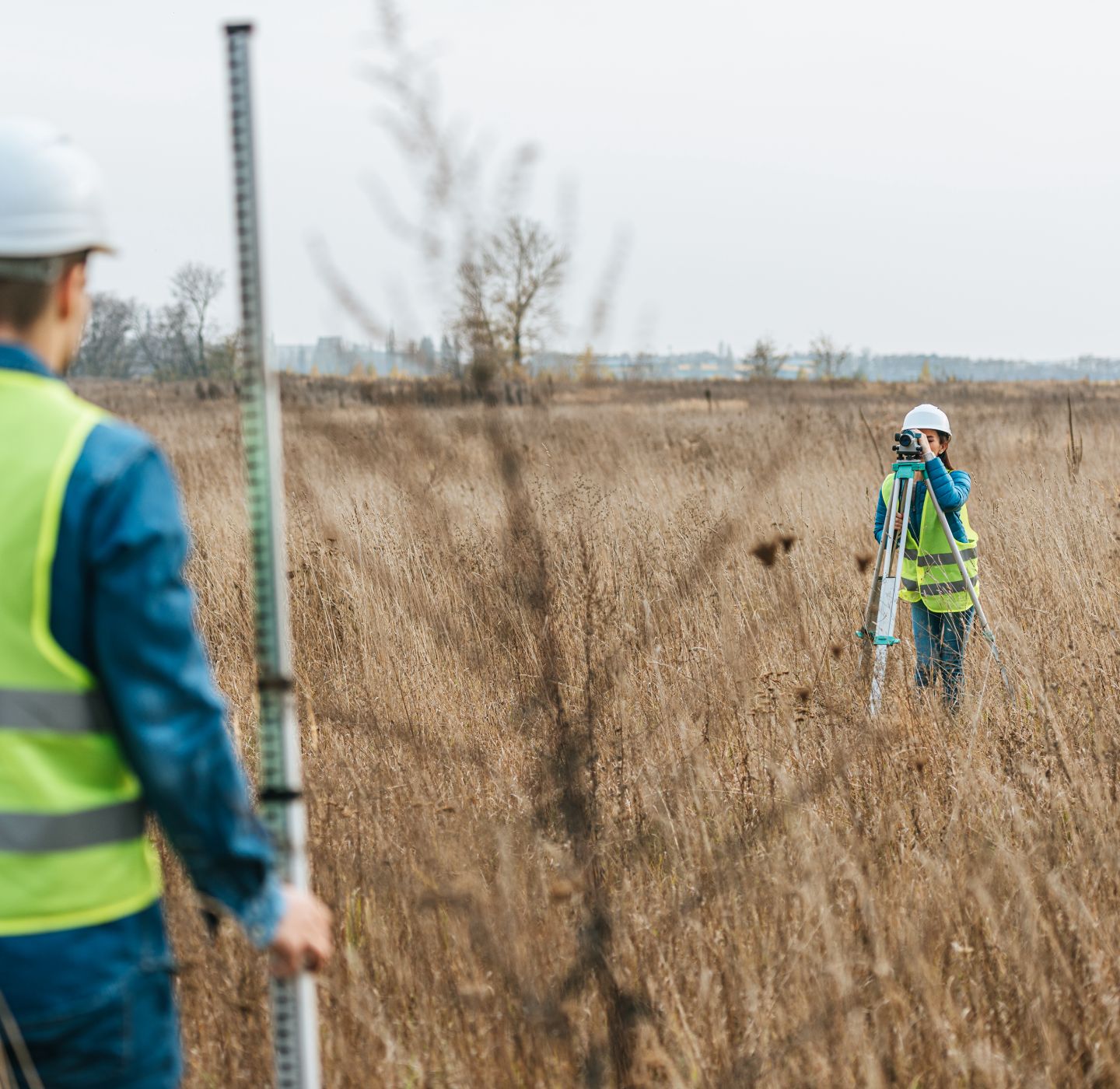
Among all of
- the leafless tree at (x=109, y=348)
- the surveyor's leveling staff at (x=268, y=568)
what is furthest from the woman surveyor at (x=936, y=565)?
the leafless tree at (x=109, y=348)

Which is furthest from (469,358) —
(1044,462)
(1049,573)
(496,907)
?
(1044,462)

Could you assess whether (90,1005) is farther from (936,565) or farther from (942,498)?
(936,565)

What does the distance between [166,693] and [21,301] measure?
0.50m

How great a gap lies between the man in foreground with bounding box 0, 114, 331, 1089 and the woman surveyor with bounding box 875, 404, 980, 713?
3.60m

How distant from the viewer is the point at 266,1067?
6.98 ft

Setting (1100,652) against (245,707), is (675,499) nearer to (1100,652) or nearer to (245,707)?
(1100,652)

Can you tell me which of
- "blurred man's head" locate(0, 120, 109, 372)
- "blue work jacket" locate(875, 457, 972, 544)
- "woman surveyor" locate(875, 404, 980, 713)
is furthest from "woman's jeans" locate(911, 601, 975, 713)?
"blurred man's head" locate(0, 120, 109, 372)

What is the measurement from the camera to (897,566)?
425cm

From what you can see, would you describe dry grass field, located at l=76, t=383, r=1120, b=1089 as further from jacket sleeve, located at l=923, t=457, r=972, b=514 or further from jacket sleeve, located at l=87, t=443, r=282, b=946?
jacket sleeve, located at l=923, t=457, r=972, b=514

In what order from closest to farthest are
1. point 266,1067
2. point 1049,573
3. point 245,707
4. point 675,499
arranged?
point 266,1067 < point 245,707 < point 1049,573 < point 675,499

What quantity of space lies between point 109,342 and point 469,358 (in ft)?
202

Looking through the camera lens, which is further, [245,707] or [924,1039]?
[245,707]

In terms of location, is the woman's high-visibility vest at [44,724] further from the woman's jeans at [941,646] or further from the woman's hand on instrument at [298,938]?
the woman's jeans at [941,646]

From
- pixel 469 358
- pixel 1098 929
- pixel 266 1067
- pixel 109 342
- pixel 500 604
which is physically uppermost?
pixel 109 342
